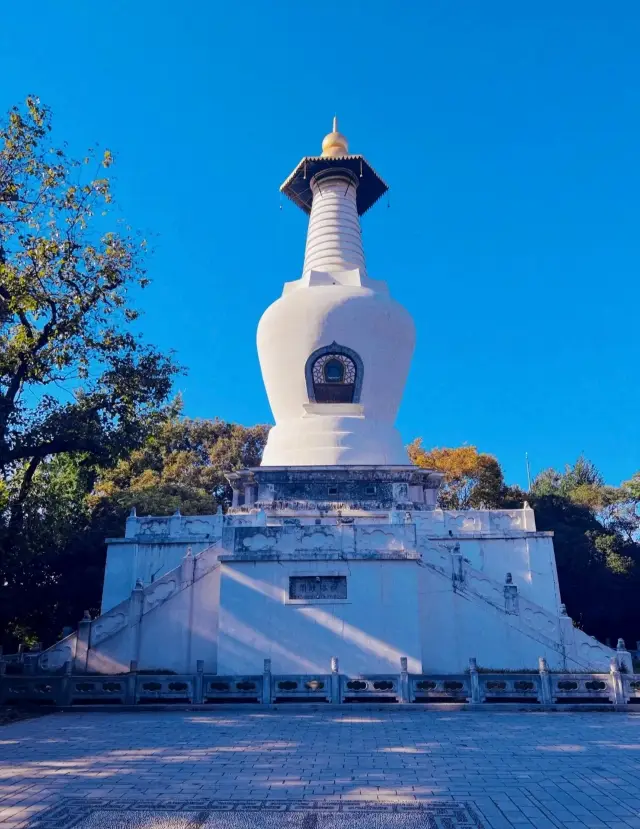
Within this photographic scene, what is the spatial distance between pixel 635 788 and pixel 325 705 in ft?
19.0

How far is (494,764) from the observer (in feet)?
23.5

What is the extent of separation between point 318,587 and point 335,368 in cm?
946

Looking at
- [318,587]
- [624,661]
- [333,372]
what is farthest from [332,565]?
[333,372]

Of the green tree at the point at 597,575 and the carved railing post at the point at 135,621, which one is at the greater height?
the green tree at the point at 597,575

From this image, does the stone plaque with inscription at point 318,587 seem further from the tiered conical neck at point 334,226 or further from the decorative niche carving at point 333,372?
the tiered conical neck at point 334,226

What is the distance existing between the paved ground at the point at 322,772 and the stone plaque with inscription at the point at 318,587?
3022 mm

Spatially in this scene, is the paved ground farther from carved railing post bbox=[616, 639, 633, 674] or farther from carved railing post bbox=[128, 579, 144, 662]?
carved railing post bbox=[128, 579, 144, 662]

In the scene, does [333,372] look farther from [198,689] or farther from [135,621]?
[198,689]

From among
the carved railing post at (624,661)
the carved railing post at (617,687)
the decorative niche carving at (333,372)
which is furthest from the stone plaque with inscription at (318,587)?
the decorative niche carving at (333,372)

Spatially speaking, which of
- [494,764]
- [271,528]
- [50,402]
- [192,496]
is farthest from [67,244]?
[192,496]

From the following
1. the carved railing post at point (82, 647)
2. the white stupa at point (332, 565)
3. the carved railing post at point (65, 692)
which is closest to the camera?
the carved railing post at point (65, 692)

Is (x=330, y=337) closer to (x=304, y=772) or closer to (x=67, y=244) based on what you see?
(x=67, y=244)

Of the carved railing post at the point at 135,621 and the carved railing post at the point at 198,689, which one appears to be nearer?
the carved railing post at the point at 198,689

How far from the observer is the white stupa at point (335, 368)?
67.7 ft
